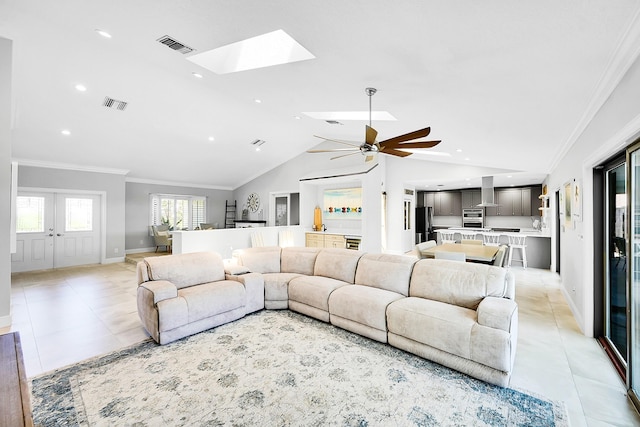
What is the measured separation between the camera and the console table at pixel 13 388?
99 cm

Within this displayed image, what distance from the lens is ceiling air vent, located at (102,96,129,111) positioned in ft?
16.5

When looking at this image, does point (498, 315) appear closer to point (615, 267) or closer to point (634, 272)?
point (634, 272)

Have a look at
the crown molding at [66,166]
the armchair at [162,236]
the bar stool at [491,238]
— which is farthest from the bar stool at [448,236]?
the crown molding at [66,166]

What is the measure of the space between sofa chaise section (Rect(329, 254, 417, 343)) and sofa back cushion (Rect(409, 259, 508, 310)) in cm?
16

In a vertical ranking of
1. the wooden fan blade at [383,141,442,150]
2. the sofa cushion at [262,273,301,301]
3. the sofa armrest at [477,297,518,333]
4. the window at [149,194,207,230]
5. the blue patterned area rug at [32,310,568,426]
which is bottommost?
the blue patterned area rug at [32,310,568,426]

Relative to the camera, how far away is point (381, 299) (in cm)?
313

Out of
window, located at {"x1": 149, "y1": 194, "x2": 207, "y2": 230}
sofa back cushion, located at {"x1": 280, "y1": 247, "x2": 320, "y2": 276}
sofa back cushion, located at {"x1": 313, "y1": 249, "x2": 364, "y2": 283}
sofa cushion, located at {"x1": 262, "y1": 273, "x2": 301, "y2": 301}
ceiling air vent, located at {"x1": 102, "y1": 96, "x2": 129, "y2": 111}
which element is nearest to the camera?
sofa back cushion, located at {"x1": 313, "y1": 249, "x2": 364, "y2": 283}

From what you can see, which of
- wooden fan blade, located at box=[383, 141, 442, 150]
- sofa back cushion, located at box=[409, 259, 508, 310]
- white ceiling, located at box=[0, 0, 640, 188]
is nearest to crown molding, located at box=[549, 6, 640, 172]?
white ceiling, located at box=[0, 0, 640, 188]

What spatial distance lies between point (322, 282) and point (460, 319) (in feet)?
5.76

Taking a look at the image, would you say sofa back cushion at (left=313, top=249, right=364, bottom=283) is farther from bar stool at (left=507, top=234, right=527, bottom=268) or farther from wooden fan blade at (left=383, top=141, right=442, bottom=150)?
bar stool at (left=507, top=234, right=527, bottom=268)

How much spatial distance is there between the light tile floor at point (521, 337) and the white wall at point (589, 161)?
36cm

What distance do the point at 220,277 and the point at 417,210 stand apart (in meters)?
7.33

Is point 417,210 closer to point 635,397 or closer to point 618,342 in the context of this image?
point 618,342

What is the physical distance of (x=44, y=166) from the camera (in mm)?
7090
